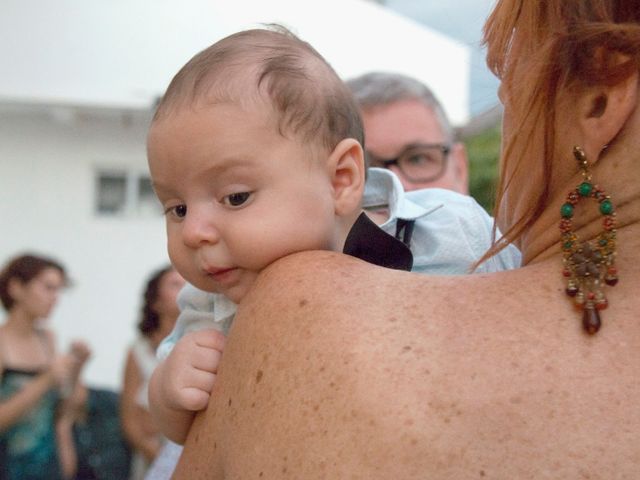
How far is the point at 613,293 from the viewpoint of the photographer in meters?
1.40

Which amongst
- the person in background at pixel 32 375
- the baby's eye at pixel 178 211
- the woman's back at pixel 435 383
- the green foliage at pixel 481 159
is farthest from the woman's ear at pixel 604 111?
the green foliage at pixel 481 159

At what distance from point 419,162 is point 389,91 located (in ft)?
1.04

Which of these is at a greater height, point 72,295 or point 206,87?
point 206,87

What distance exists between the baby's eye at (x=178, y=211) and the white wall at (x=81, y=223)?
991 centimetres

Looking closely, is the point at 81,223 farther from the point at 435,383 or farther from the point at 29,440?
the point at 435,383

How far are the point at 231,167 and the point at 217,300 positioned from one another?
0.35 m

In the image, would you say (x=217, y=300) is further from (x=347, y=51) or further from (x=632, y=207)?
(x=347, y=51)

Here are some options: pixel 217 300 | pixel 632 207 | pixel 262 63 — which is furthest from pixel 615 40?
pixel 217 300

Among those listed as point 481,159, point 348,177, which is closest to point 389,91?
point 348,177

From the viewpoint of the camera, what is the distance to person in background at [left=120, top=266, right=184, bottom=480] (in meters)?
6.39

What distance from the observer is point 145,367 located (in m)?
6.39

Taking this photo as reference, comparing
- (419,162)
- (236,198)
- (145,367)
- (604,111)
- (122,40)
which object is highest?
(604,111)

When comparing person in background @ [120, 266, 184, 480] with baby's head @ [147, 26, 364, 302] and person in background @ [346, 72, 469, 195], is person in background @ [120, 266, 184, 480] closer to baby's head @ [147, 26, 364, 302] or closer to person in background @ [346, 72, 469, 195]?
person in background @ [346, 72, 469, 195]

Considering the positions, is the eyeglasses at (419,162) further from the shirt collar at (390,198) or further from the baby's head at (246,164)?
the baby's head at (246,164)
